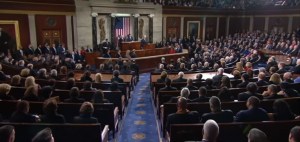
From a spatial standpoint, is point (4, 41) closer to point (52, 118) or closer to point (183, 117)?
point (52, 118)

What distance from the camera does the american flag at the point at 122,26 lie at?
19.5 m

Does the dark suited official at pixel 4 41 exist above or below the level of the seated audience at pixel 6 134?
above

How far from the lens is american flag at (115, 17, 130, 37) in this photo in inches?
766

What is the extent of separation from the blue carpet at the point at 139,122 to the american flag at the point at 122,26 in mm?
10785

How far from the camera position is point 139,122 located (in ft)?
21.9

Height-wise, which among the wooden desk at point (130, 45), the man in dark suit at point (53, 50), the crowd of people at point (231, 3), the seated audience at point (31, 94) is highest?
the crowd of people at point (231, 3)

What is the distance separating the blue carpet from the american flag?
10.8 meters

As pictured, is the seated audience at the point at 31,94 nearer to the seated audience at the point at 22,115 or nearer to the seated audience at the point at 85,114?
the seated audience at the point at 22,115

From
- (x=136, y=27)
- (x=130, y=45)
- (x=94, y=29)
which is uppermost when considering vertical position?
(x=136, y=27)

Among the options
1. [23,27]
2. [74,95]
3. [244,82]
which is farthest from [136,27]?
[74,95]

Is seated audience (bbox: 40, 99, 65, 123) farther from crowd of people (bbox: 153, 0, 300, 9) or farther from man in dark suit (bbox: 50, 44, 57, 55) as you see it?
crowd of people (bbox: 153, 0, 300, 9)

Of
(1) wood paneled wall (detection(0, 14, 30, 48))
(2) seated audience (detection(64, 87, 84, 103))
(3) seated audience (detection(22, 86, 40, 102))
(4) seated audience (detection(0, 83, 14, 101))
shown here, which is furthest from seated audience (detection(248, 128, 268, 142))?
(1) wood paneled wall (detection(0, 14, 30, 48))

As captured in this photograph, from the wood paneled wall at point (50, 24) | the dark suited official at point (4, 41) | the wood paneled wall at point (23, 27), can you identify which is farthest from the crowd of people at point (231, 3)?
the dark suited official at point (4, 41)

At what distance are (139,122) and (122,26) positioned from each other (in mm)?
14176
